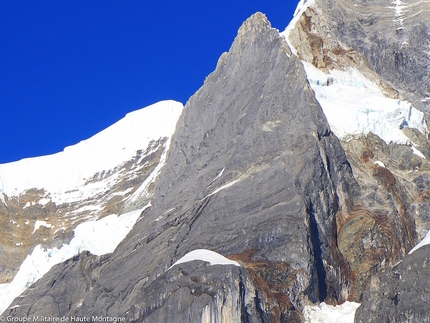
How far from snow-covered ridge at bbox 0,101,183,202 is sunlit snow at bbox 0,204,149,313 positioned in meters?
17.9

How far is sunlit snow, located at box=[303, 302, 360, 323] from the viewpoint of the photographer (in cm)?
7694

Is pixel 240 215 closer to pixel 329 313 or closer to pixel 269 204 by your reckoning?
pixel 269 204

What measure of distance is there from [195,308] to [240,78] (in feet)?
101

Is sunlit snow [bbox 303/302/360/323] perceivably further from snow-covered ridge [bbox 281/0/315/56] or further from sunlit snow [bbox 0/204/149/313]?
snow-covered ridge [bbox 281/0/315/56]

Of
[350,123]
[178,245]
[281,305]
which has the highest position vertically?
[350,123]

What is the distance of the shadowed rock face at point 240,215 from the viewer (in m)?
75.9

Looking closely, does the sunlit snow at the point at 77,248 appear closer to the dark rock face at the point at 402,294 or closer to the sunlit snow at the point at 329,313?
Answer: the sunlit snow at the point at 329,313

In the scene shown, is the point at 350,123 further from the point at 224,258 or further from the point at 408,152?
the point at 224,258

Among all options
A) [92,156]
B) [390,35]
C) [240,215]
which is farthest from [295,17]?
[240,215]

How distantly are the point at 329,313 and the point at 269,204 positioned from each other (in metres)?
9.04

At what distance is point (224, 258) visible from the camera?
7850 cm

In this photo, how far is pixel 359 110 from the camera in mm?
97938

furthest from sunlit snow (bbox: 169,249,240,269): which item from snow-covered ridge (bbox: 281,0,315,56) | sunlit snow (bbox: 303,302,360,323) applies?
snow-covered ridge (bbox: 281,0,315,56)

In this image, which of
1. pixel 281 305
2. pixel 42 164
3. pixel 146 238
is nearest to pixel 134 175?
pixel 42 164
